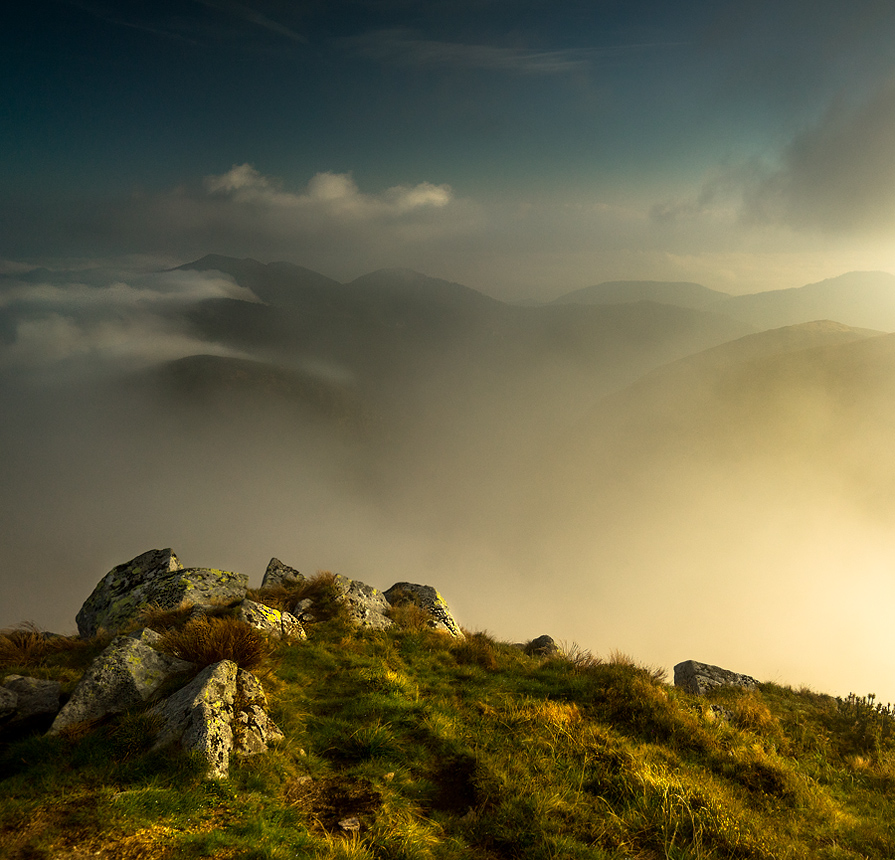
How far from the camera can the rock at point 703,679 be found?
1939cm

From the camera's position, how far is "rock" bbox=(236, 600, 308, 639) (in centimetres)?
1425

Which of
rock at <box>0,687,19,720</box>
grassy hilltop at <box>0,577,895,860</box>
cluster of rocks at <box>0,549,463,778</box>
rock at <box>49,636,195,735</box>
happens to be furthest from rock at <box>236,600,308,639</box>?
rock at <box>0,687,19,720</box>

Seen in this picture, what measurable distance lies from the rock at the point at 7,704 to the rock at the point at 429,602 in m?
13.6

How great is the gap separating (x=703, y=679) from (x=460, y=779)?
584 inches

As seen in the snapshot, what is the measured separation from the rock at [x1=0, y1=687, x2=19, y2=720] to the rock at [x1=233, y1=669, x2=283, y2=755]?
12.6ft

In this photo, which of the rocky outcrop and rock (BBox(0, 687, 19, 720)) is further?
rock (BBox(0, 687, 19, 720))

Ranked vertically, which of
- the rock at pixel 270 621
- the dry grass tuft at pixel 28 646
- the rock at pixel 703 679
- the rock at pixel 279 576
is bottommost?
the rock at pixel 703 679

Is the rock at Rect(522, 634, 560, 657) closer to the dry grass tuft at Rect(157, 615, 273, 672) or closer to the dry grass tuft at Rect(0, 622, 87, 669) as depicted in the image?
the dry grass tuft at Rect(157, 615, 273, 672)

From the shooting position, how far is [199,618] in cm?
1419

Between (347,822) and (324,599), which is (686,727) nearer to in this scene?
(347,822)

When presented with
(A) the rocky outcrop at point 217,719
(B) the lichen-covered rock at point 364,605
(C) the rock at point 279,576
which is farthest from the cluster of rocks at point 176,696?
(C) the rock at point 279,576

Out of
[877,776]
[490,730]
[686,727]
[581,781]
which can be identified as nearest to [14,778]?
[490,730]

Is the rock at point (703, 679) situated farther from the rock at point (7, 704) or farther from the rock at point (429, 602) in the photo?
the rock at point (7, 704)

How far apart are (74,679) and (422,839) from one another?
967 cm
